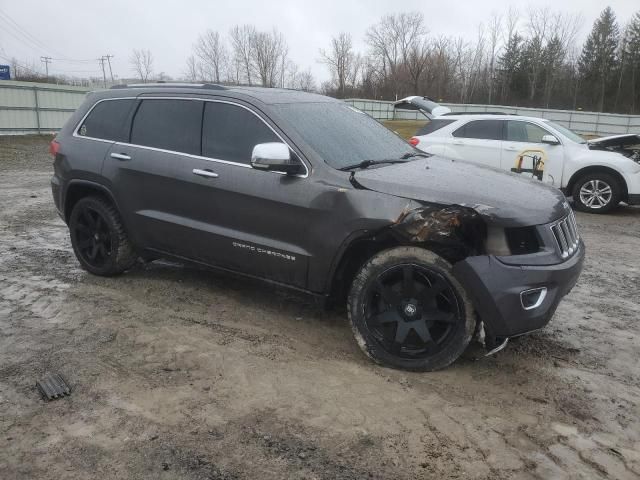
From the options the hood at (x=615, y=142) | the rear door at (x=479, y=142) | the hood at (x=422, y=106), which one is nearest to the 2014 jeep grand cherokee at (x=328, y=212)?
the hood at (x=422, y=106)

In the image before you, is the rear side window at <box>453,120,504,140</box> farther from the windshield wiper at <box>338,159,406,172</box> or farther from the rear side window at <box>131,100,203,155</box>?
the rear side window at <box>131,100,203,155</box>

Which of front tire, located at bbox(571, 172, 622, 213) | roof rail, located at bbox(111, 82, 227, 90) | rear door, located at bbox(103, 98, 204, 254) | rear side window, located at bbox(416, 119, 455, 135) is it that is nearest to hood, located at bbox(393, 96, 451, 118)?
rear side window, located at bbox(416, 119, 455, 135)

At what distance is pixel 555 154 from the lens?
9.58m

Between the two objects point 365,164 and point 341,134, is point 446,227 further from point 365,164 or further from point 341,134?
point 341,134

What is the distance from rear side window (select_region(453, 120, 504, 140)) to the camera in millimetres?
9883

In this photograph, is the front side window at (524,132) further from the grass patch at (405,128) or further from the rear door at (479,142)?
the grass patch at (405,128)

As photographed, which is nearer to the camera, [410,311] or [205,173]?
[410,311]

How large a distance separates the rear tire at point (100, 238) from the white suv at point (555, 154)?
6653 millimetres

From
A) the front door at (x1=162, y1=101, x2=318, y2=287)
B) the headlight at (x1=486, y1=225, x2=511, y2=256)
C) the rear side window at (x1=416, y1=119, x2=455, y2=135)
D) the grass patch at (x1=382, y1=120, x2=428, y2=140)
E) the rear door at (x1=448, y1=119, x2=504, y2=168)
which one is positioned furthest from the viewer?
the grass patch at (x1=382, y1=120, x2=428, y2=140)

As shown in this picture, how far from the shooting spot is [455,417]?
3059mm

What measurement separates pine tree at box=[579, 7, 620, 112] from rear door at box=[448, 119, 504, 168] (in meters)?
58.8

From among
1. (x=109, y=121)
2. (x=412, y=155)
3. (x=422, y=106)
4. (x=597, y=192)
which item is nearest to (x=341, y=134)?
(x=412, y=155)

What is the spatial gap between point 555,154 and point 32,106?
2205cm

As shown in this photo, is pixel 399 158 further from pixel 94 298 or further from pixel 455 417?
pixel 94 298
